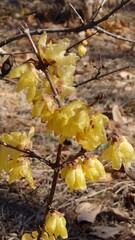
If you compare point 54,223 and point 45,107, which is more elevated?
point 45,107

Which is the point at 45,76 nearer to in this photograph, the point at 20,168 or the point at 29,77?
the point at 29,77

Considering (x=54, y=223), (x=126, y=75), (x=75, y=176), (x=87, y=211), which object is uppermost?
(x=126, y=75)

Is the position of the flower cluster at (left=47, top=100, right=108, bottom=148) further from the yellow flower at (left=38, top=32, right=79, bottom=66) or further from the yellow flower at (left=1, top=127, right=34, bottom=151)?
the yellow flower at (left=1, top=127, right=34, bottom=151)

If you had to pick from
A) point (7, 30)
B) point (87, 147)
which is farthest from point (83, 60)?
point (87, 147)

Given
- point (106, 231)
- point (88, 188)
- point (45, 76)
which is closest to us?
point (45, 76)

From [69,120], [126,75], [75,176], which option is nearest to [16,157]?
[75,176]

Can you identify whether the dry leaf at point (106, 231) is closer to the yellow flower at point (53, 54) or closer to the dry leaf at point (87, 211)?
the dry leaf at point (87, 211)

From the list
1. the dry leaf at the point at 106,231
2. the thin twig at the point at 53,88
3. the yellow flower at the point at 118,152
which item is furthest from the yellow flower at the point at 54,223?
the dry leaf at the point at 106,231

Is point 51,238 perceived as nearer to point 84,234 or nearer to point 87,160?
point 87,160

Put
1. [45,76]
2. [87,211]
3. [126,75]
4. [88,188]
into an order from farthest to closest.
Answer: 1. [126,75]
2. [88,188]
3. [87,211]
4. [45,76]
